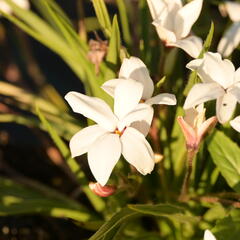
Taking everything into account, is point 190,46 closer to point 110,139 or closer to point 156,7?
point 156,7

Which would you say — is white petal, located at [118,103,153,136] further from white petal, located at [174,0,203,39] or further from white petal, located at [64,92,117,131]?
white petal, located at [174,0,203,39]

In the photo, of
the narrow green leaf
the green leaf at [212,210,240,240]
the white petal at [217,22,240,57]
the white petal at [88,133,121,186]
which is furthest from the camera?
the narrow green leaf

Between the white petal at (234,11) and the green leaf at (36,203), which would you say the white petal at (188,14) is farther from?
the green leaf at (36,203)

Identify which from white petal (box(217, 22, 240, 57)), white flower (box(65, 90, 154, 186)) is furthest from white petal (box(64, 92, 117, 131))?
white petal (box(217, 22, 240, 57))

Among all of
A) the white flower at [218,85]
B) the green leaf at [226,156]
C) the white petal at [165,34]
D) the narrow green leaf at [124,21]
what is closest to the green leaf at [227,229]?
the green leaf at [226,156]

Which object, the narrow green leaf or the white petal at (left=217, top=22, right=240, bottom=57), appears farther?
the narrow green leaf
